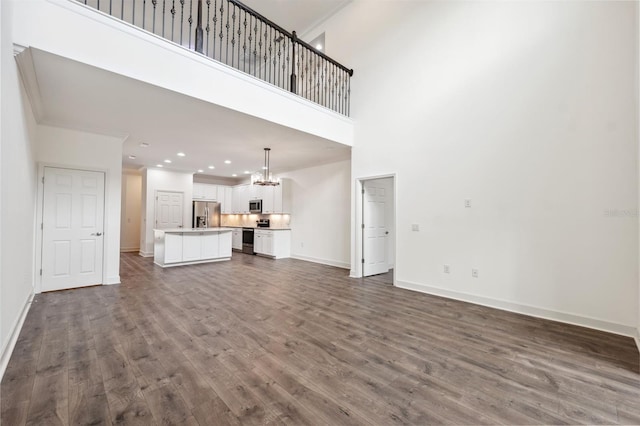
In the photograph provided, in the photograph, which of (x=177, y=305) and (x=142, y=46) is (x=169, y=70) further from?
(x=177, y=305)

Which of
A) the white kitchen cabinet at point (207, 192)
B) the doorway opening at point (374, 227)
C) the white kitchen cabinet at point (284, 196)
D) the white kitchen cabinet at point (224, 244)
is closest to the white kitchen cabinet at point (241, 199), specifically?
the white kitchen cabinet at point (207, 192)

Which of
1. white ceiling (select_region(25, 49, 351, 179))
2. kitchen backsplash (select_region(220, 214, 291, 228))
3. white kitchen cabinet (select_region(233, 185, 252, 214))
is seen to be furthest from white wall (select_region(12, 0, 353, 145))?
white kitchen cabinet (select_region(233, 185, 252, 214))

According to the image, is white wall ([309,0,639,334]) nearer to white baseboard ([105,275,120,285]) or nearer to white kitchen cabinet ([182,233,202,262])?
white kitchen cabinet ([182,233,202,262])

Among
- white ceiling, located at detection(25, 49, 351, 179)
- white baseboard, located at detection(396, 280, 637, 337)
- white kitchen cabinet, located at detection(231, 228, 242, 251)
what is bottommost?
white baseboard, located at detection(396, 280, 637, 337)

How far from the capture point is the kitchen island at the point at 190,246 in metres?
6.63

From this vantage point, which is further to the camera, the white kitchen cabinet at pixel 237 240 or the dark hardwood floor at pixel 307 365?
the white kitchen cabinet at pixel 237 240

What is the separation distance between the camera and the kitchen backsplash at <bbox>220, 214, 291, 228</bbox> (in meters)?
8.79

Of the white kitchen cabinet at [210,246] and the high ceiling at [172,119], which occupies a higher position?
the high ceiling at [172,119]

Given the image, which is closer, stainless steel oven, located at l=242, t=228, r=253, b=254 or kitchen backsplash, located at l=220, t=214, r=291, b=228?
kitchen backsplash, located at l=220, t=214, r=291, b=228

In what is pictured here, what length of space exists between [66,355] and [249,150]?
4.71 metres

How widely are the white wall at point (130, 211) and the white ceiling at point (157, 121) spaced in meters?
2.49

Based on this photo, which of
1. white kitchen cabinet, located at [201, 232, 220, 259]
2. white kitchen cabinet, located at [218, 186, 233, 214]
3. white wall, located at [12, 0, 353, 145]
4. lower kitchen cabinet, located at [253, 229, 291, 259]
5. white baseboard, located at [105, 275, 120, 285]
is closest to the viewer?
white wall, located at [12, 0, 353, 145]

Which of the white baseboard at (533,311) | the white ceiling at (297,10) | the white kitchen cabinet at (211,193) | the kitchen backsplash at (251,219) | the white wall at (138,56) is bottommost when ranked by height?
the white baseboard at (533,311)

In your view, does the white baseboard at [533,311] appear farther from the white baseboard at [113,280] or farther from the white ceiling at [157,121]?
the white baseboard at [113,280]
